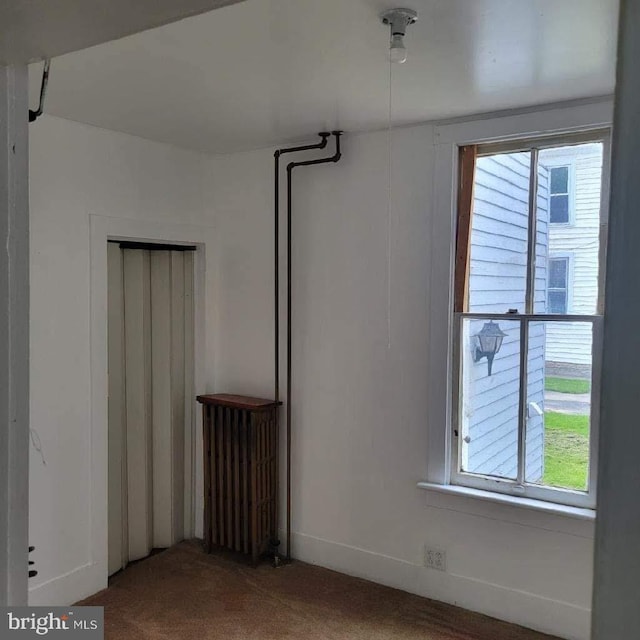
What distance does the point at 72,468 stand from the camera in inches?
116

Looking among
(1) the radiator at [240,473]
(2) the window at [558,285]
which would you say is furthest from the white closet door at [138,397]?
(2) the window at [558,285]

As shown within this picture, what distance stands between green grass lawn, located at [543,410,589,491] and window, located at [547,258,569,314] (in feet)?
1.61

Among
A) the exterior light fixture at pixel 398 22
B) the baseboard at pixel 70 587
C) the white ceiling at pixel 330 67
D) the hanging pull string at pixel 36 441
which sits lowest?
the baseboard at pixel 70 587

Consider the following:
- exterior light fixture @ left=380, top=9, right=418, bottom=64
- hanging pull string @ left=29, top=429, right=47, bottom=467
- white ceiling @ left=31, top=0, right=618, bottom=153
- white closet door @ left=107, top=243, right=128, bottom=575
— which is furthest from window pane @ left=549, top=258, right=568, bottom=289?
hanging pull string @ left=29, top=429, right=47, bottom=467

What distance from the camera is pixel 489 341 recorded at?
2857 millimetres

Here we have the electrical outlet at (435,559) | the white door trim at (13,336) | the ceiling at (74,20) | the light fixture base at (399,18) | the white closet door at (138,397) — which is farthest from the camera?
the white closet door at (138,397)

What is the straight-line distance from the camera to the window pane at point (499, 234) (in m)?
2.76

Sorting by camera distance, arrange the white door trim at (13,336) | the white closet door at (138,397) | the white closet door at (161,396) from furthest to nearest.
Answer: the white closet door at (161,396), the white closet door at (138,397), the white door trim at (13,336)

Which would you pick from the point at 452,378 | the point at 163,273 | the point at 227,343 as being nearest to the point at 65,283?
the point at 163,273

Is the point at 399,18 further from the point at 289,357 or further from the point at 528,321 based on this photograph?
the point at 289,357

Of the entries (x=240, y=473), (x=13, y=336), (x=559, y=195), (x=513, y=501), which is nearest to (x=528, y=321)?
(x=559, y=195)

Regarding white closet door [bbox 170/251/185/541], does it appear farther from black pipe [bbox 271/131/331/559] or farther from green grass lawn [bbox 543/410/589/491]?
green grass lawn [bbox 543/410/589/491]

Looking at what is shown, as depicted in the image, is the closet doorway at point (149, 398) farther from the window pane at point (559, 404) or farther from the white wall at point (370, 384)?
the window pane at point (559, 404)

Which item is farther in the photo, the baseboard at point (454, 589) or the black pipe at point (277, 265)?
the black pipe at point (277, 265)
